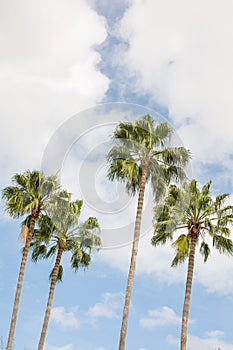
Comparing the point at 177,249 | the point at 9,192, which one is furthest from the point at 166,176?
the point at 9,192

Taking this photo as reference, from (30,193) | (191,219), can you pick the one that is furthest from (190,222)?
(30,193)

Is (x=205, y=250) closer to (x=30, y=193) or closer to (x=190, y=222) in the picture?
(x=190, y=222)

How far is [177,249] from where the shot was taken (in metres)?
27.5

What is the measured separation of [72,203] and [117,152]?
654 cm

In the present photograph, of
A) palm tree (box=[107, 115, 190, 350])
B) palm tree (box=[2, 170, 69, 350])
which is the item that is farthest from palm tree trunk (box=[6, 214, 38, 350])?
palm tree (box=[107, 115, 190, 350])

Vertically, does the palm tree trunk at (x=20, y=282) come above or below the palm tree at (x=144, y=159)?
below

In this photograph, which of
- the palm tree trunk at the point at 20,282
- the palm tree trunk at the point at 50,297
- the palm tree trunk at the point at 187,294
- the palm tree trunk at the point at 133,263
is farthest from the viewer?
the palm tree trunk at the point at 50,297

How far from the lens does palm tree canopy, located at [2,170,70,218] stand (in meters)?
30.6

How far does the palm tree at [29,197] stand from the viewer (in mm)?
30516

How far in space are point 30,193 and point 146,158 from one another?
817 cm

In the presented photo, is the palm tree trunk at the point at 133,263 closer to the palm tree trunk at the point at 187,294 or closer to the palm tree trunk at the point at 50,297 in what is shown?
the palm tree trunk at the point at 187,294

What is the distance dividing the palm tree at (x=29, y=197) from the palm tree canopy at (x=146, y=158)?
4.66 meters

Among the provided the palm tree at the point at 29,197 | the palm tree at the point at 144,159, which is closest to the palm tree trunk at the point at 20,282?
the palm tree at the point at 29,197

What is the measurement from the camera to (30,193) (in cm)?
3114
